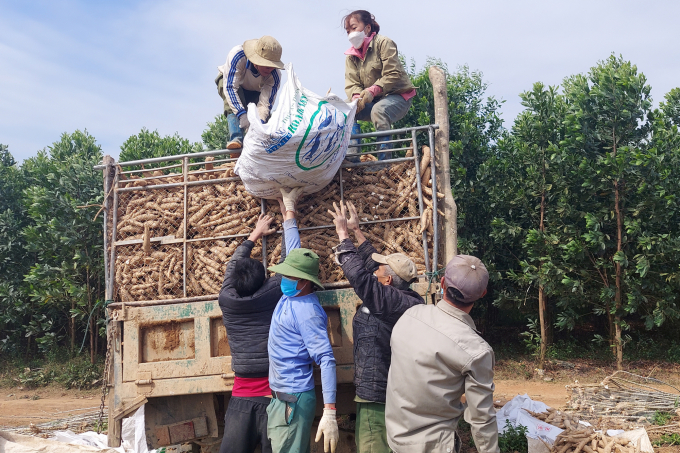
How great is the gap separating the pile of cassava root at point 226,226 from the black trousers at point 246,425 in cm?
95

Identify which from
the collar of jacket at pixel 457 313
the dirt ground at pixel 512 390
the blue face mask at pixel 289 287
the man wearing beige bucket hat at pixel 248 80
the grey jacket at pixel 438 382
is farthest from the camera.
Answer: the dirt ground at pixel 512 390

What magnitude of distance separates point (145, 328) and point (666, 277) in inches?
365

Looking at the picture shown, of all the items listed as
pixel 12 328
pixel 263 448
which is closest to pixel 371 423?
pixel 263 448

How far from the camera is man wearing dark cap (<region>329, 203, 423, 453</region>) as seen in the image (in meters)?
3.48

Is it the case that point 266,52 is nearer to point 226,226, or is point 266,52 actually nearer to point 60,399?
point 226,226

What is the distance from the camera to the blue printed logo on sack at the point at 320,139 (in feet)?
13.0

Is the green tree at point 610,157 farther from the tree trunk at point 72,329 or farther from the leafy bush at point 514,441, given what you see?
the tree trunk at point 72,329

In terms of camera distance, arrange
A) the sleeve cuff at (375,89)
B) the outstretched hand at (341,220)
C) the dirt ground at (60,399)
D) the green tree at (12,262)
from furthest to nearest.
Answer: the green tree at (12,262)
the dirt ground at (60,399)
the sleeve cuff at (375,89)
the outstretched hand at (341,220)

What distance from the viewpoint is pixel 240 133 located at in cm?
485

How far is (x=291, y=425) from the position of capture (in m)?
3.68

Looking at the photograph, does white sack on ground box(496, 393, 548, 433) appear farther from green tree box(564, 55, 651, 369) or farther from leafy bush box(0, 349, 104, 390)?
leafy bush box(0, 349, 104, 390)

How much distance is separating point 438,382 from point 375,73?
10.8ft

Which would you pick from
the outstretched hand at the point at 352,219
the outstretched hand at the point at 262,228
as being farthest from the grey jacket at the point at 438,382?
the outstretched hand at the point at 262,228

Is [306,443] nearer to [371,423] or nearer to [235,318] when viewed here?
[371,423]
